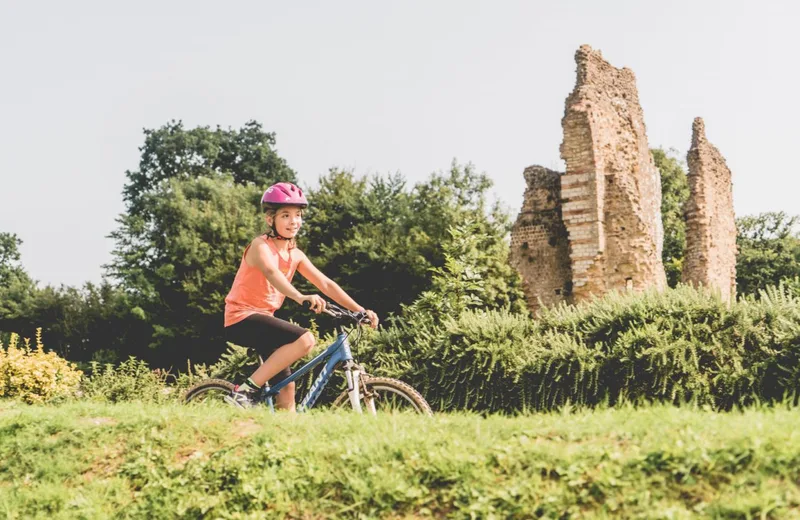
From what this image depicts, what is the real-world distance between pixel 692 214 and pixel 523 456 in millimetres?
19611

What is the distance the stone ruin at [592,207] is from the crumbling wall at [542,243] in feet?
0.08

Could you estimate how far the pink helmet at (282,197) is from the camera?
6.65m

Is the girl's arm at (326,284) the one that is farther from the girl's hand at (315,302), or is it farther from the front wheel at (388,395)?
the front wheel at (388,395)

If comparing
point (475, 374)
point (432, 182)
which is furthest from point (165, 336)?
point (475, 374)

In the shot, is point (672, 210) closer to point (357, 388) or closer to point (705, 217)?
point (705, 217)

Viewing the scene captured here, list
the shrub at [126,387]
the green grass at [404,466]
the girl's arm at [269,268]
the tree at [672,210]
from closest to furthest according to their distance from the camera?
the green grass at [404,466] → the girl's arm at [269,268] → the shrub at [126,387] → the tree at [672,210]

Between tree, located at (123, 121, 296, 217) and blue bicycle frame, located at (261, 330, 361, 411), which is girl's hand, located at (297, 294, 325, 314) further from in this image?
tree, located at (123, 121, 296, 217)

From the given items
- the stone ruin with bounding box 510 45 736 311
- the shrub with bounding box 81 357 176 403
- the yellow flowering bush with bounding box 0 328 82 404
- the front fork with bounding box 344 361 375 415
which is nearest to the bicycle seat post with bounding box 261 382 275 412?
the front fork with bounding box 344 361 375 415

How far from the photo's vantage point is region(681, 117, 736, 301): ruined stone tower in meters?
22.0

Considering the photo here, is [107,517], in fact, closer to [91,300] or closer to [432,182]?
[432,182]

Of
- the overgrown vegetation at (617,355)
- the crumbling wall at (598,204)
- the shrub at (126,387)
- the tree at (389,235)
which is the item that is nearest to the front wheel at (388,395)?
the overgrown vegetation at (617,355)

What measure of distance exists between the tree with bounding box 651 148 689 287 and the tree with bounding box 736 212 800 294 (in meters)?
3.23

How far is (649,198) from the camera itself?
18406 millimetres

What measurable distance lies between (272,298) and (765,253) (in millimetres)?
38947
